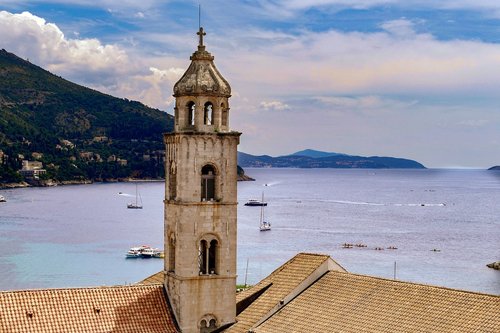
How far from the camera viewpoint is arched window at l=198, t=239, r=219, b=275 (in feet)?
93.6

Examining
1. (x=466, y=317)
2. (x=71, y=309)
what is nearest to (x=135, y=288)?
(x=71, y=309)

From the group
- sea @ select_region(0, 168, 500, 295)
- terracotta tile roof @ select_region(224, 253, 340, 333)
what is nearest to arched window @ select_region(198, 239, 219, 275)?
terracotta tile roof @ select_region(224, 253, 340, 333)

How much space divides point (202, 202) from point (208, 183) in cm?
91

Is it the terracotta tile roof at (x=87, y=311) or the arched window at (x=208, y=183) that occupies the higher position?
the arched window at (x=208, y=183)

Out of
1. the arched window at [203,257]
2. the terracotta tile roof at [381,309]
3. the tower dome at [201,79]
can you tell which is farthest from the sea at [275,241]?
the tower dome at [201,79]

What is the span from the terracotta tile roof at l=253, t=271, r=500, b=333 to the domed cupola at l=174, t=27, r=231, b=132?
24.2 feet

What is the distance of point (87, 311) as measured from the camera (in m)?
26.9

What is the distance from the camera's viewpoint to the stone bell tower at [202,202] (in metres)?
28.0

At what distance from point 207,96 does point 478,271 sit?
231ft

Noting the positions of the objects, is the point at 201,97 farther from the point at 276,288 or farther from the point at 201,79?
the point at 276,288

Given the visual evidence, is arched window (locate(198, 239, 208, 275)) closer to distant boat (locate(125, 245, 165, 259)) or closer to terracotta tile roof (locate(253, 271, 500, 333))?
terracotta tile roof (locate(253, 271, 500, 333))

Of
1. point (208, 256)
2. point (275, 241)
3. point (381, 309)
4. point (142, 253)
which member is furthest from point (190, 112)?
point (275, 241)

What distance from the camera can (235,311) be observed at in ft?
95.4

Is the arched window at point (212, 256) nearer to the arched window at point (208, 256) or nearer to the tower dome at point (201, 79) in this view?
the arched window at point (208, 256)
